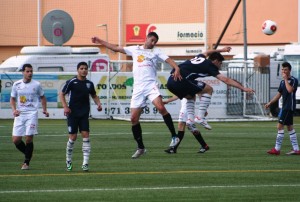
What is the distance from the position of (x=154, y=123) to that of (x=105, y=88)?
3754 mm

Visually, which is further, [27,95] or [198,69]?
[198,69]

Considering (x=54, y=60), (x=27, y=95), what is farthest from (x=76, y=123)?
(x=54, y=60)

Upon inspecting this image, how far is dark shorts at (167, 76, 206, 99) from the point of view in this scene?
20812 mm

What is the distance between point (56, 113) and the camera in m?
37.6

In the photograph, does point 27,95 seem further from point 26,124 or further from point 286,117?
point 286,117

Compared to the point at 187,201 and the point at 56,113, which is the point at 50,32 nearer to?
the point at 56,113

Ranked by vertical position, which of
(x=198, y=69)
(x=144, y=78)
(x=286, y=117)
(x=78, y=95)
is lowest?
(x=286, y=117)

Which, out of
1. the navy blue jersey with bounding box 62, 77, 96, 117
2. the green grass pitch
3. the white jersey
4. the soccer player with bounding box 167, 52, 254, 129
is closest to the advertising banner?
the green grass pitch

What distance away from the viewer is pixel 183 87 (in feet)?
68.3

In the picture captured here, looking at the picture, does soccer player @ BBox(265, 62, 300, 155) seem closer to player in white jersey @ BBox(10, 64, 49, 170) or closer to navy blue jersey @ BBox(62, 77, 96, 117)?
navy blue jersey @ BBox(62, 77, 96, 117)

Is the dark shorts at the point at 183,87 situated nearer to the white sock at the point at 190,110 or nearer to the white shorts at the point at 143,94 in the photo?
the white sock at the point at 190,110

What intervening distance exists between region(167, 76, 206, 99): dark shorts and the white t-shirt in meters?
0.63

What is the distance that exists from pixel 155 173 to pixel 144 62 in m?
4.02

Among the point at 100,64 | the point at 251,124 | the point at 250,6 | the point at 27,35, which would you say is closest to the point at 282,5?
the point at 250,6
